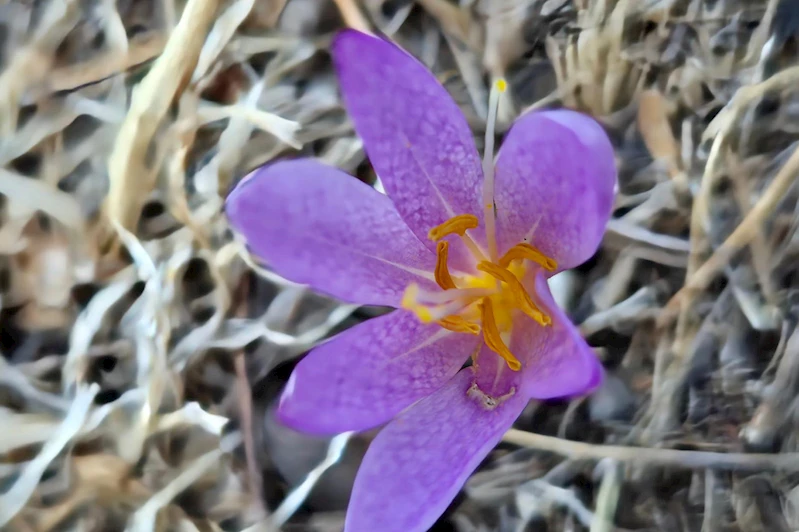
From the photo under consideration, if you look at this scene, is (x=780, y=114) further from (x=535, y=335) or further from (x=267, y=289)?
(x=267, y=289)

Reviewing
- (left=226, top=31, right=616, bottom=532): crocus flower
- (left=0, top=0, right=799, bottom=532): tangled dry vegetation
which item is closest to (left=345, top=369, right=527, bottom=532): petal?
(left=226, top=31, right=616, bottom=532): crocus flower

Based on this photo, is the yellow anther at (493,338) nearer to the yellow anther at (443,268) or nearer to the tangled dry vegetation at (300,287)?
the yellow anther at (443,268)

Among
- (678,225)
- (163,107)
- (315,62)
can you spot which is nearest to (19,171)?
(163,107)

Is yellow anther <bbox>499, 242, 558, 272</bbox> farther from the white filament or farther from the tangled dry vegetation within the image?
the tangled dry vegetation

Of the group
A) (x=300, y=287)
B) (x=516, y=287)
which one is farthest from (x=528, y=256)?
(x=300, y=287)

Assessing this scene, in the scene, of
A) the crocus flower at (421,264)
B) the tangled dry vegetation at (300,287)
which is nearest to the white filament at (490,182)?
the crocus flower at (421,264)

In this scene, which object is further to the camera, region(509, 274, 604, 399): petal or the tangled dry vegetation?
the tangled dry vegetation

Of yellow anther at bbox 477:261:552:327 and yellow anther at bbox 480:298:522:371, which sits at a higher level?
yellow anther at bbox 477:261:552:327
